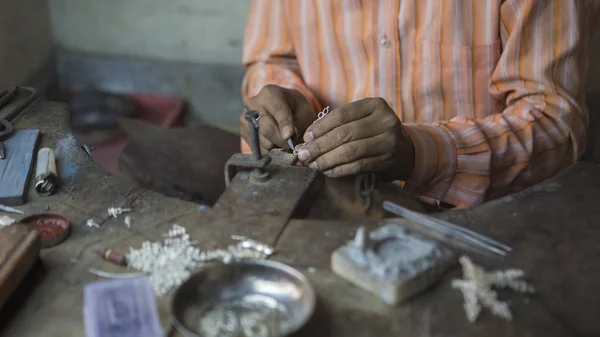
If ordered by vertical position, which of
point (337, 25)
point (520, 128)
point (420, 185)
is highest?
point (337, 25)

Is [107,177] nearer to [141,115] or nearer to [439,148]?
[439,148]

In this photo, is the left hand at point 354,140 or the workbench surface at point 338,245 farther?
the left hand at point 354,140

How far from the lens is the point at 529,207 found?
130cm

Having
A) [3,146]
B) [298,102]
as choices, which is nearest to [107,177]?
[3,146]

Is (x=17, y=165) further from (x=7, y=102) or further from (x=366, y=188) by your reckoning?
(x=366, y=188)

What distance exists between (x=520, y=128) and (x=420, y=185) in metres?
0.31

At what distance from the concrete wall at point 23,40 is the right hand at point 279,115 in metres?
1.77

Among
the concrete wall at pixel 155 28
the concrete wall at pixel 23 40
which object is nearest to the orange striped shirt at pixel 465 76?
the concrete wall at pixel 155 28

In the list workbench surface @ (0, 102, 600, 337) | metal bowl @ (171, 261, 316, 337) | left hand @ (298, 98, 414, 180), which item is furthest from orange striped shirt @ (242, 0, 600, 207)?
metal bowl @ (171, 261, 316, 337)

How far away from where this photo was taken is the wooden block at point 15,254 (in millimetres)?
1028

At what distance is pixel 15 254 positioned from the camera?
1070 mm

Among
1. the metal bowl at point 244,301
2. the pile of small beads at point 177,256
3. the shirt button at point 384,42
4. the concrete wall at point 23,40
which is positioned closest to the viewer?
the metal bowl at point 244,301

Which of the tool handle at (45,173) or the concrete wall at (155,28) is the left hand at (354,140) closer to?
the tool handle at (45,173)

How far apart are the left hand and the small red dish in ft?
1.72
